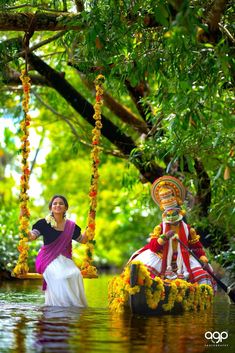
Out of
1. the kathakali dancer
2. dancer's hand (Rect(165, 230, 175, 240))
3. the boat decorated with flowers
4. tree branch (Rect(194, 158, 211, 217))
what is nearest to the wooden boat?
the boat decorated with flowers

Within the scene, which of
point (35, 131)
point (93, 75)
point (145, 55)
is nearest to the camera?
point (145, 55)

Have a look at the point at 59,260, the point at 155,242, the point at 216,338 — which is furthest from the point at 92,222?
the point at 216,338

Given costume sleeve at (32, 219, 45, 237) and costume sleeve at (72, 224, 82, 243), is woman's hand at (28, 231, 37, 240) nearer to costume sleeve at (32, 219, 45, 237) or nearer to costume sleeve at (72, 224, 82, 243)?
costume sleeve at (32, 219, 45, 237)

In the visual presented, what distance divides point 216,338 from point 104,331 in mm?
1057

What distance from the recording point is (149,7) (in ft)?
27.9

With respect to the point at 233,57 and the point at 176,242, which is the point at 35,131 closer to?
the point at 176,242

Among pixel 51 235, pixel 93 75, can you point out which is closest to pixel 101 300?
pixel 51 235

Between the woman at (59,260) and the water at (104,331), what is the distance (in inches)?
11.2

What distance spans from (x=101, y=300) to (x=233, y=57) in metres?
5.56

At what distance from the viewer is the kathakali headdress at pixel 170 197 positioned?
10305 millimetres

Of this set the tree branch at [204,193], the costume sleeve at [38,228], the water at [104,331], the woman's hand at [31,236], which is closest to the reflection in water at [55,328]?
the water at [104,331]

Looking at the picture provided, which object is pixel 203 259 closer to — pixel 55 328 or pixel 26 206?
pixel 26 206

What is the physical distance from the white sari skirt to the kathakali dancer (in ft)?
2.73

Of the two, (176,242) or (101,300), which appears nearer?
(176,242)
